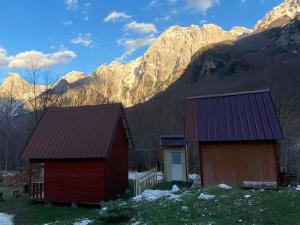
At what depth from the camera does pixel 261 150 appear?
54.9 ft

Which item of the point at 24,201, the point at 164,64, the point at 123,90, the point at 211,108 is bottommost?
the point at 24,201

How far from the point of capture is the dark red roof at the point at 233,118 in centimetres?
1675

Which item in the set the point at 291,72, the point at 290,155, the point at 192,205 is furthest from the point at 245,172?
the point at 291,72

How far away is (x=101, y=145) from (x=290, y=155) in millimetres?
15933

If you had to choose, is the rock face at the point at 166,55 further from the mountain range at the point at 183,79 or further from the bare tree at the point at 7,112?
the bare tree at the point at 7,112

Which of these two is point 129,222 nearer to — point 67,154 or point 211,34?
point 67,154

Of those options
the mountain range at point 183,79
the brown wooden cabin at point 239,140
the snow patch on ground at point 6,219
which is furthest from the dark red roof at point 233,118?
the snow patch on ground at point 6,219

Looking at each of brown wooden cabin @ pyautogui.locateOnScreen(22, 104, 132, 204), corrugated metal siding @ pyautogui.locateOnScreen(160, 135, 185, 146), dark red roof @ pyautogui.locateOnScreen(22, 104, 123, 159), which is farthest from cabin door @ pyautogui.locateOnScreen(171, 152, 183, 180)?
dark red roof @ pyautogui.locateOnScreen(22, 104, 123, 159)

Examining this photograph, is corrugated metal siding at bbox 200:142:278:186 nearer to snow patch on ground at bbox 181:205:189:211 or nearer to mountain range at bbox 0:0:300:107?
snow patch on ground at bbox 181:205:189:211

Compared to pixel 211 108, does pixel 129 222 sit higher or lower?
lower

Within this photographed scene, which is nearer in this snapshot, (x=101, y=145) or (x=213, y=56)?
(x=101, y=145)

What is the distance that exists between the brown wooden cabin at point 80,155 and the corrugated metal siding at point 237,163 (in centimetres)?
547

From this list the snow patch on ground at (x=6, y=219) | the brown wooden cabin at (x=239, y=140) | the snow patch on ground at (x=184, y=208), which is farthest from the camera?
the snow patch on ground at (x=6, y=219)

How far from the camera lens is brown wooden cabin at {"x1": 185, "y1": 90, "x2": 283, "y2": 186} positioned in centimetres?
1658
